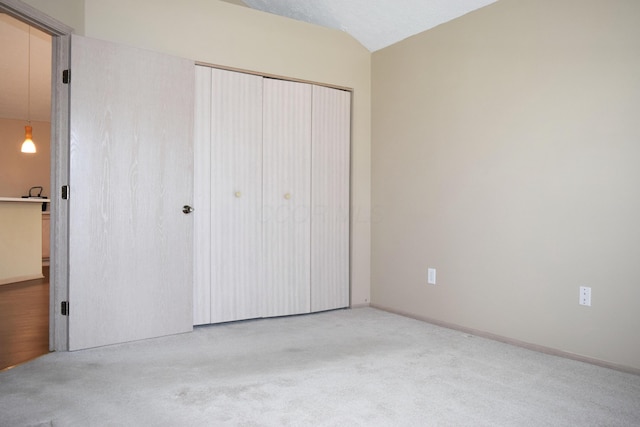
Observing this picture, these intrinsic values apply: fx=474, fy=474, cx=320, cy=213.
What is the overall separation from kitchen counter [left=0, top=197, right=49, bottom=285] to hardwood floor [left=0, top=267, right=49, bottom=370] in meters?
0.32

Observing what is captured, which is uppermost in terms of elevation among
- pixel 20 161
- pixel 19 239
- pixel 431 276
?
pixel 20 161

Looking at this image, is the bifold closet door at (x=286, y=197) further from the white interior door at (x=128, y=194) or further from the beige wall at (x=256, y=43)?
the white interior door at (x=128, y=194)

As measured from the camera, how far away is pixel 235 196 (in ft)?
11.7

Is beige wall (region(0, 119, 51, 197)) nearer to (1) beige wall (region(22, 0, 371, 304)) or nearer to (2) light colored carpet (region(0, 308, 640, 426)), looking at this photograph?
(1) beige wall (region(22, 0, 371, 304))

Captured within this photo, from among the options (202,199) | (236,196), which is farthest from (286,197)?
(202,199)

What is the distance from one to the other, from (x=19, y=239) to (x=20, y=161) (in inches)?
141

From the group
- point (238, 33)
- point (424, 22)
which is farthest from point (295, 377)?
point (424, 22)

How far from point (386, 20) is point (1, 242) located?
4.93 m

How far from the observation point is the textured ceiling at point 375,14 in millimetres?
3480

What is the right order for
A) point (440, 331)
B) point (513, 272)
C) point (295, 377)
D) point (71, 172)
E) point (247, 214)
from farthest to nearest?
point (247, 214) → point (440, 331) → point (513, 272) → point (71, 172) → point (295, 377)

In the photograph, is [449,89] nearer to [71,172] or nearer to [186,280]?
[186,280]

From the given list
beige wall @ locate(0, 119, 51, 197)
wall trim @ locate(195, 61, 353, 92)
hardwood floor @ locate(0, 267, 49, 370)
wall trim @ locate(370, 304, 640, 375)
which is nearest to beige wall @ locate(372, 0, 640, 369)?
wall trim @ locate(370, 304, 640, 375)

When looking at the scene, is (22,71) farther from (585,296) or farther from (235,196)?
(585,296)

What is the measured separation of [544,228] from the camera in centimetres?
293
